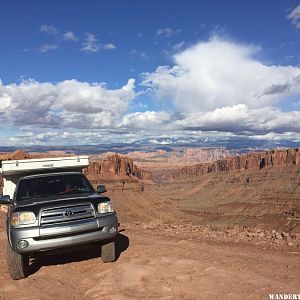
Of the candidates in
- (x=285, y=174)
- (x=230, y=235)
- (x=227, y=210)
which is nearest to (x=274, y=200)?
(x=227, y=210)

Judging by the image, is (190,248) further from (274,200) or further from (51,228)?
(274,200)

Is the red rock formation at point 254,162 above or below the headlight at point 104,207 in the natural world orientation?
below

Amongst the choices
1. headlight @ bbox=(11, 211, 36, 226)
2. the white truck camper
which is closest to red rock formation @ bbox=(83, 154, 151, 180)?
the white truck camper

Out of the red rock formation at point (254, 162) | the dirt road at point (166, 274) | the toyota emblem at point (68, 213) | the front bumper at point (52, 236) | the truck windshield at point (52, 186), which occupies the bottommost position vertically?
the red rock formation at point (254, 162)

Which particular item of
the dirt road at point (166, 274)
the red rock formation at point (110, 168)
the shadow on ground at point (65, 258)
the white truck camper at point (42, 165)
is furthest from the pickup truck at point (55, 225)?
the red rock formation at point (110, 168)

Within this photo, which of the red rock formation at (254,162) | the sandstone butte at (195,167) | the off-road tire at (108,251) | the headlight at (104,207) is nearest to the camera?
the headlight at (104,207)

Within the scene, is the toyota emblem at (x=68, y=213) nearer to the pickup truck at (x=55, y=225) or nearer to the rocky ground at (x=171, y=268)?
the pickup truck at (x=55, y=225)

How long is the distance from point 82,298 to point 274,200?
110 metres

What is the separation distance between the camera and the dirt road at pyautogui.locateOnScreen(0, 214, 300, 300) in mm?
6434

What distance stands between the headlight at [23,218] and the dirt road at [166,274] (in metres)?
1.13

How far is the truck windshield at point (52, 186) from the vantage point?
348 inches

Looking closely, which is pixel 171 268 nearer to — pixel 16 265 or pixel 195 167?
pixel 16 265

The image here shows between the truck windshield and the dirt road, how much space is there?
60.5 inches

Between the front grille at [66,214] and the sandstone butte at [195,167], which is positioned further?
the sandstone butte at [195,167]
